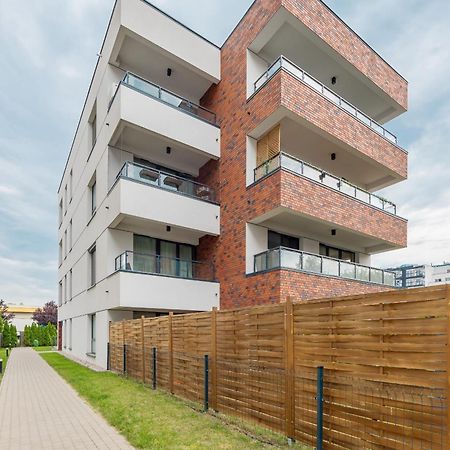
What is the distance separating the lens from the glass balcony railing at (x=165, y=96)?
45.0 ft

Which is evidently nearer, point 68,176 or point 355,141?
point 355,141

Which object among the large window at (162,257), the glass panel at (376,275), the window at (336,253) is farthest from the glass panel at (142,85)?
the glass panel at (376,275)

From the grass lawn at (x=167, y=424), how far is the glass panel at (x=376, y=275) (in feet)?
31.0

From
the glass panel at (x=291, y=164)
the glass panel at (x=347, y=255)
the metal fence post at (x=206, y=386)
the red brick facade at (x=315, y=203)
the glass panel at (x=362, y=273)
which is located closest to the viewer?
the metal fence post at (x=206, y=386)

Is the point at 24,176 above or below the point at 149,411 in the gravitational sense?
above

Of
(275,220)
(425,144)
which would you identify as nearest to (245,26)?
(275,220)

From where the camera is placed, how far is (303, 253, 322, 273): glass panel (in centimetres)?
1232

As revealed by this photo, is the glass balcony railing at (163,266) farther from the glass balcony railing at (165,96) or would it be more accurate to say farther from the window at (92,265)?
the glass balcony railing at (165,96)

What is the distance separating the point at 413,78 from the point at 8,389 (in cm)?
2058

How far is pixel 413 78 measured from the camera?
18359 mm

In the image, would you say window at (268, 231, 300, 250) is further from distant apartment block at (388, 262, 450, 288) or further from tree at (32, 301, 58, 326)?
distant apartment block at (388, 262, 450, 288)

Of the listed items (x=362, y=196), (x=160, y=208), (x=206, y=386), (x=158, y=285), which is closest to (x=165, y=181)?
(x=160, y=208)

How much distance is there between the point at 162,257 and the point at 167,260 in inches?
11.6

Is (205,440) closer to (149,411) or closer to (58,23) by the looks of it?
(149,411)
